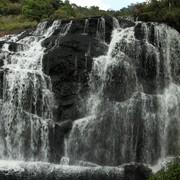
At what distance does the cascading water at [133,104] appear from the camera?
2270cm

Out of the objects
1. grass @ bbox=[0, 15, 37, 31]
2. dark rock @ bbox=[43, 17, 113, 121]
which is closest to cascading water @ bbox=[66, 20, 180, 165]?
dark rock @ bbox=[43, 17, 113, 121]

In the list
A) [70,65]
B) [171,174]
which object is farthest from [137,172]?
[70,65]

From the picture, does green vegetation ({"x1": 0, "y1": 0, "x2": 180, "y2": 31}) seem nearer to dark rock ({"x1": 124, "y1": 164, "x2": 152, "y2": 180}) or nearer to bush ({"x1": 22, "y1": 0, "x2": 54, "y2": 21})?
bush ({"x1": 22, "y1": 0, "x2": 54, "y2": 21})

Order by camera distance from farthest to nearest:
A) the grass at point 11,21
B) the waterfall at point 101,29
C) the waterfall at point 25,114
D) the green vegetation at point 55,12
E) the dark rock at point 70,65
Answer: the grass at point 11,21, the green vegetation at point 55,12, the waterfall at point 101,29, the dark rock at point 70,65, the waterfall at point 25,114

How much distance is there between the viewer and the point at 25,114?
23531 mm

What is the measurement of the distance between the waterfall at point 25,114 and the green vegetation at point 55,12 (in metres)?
9.28

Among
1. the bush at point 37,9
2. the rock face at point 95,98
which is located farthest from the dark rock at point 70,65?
the bush at point 37,9

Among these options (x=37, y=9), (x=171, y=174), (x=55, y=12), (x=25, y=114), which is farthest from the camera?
(x=37, y=9)

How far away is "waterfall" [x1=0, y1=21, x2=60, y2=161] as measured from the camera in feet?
76.0

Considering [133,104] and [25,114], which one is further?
[25,114]

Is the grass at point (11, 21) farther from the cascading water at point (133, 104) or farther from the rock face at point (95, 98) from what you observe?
the cascading water at point (133, 104)

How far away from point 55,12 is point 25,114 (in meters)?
20.5

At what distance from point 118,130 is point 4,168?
6527 mm

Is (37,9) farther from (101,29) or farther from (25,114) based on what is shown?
(25,114)
